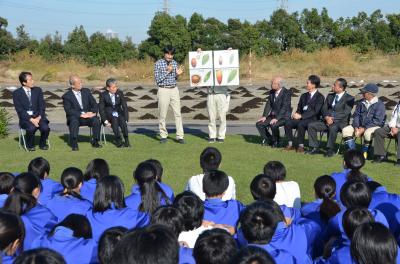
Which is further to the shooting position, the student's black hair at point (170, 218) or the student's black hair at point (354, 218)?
the student's black hair at point (170, 218)

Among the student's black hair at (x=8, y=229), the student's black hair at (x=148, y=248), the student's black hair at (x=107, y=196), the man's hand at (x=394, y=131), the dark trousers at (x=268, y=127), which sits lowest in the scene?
the dark trousers at (x=268, y=127)

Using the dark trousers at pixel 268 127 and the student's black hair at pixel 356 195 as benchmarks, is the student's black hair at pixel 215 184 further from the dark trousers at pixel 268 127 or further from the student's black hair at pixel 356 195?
the dark trousers at pixel 268 127

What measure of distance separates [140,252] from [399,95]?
67.5 ft

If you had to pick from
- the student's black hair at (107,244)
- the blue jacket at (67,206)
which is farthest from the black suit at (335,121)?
the student's black hair at (107,244)

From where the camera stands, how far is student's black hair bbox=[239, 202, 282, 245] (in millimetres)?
3912

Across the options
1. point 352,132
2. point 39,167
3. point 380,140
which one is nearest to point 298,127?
point 352,132

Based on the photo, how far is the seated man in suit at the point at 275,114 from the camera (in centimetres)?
1197

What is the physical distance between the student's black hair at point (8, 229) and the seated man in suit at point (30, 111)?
8.56m

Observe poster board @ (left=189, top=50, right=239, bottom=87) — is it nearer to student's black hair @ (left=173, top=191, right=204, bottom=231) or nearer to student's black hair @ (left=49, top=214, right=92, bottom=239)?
student's black hair @ (left=173, top=191, right=204, bottom=231)

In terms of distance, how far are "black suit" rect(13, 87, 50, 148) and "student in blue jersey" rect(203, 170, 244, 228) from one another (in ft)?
24.9

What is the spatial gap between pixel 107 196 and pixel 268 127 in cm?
776

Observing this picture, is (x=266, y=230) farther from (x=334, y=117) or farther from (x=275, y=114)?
A: (x=275, y=114)

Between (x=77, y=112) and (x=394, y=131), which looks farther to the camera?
(x=77, y=112)

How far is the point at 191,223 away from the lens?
15.0 feet
